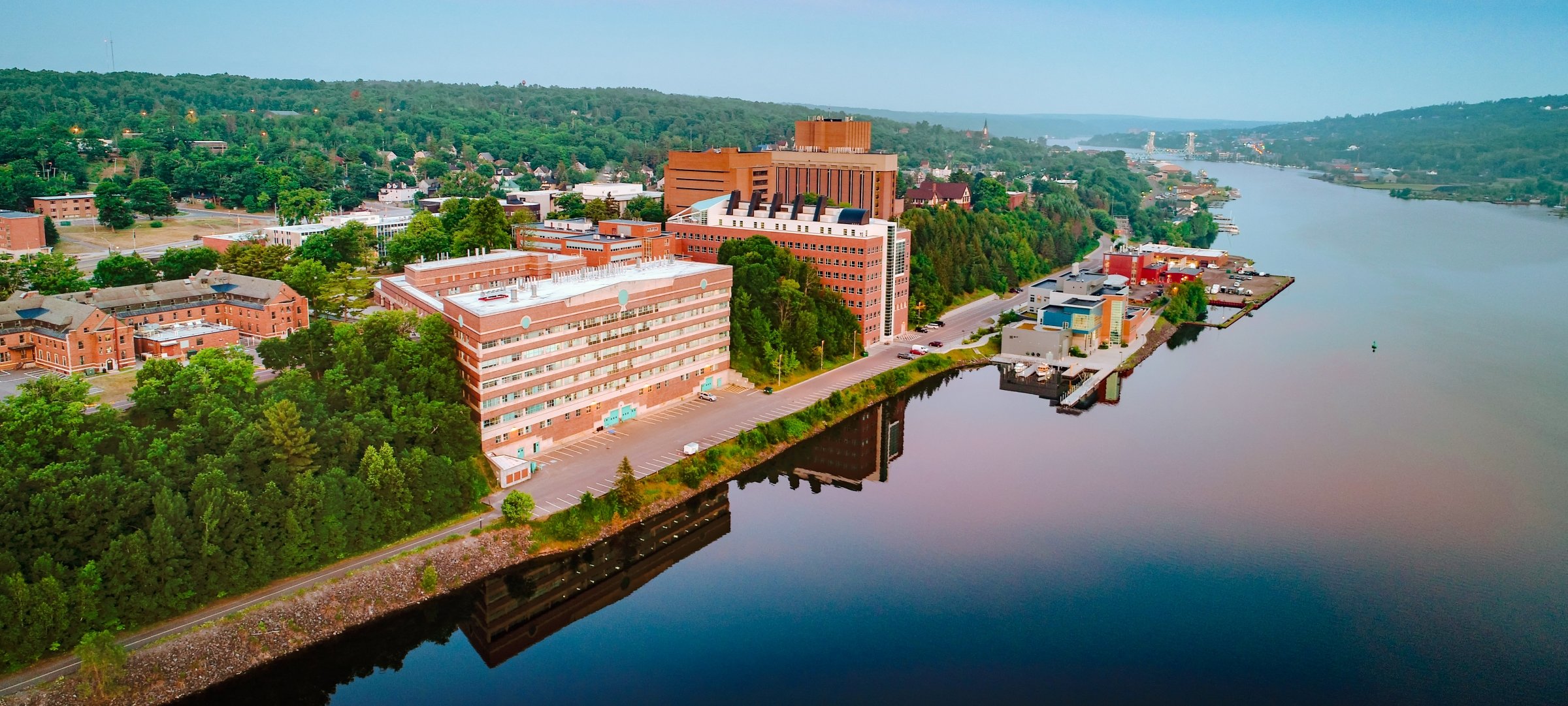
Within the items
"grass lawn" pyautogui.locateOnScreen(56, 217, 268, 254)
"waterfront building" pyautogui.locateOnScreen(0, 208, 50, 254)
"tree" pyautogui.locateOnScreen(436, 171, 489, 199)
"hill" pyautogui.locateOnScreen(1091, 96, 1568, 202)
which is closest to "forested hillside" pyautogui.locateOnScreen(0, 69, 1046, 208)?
"tree" pyautogui.locateOnScreen(436, 171, 489, 199)

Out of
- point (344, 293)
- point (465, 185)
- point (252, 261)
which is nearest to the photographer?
point (344, 293)

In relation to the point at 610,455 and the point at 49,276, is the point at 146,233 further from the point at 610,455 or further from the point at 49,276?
the point at 610,455

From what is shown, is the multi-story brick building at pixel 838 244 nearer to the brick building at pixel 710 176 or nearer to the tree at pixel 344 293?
the brick building at pixel 710 176

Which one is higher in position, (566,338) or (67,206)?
(67,206)

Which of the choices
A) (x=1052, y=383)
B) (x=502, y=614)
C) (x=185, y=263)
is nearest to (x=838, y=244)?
(x=1052, y=383)

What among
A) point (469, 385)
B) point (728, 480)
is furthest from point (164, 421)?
point (728, 480)

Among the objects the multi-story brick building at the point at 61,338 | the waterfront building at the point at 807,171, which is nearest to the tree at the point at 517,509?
the multi-story brick building at the point at 61,338
